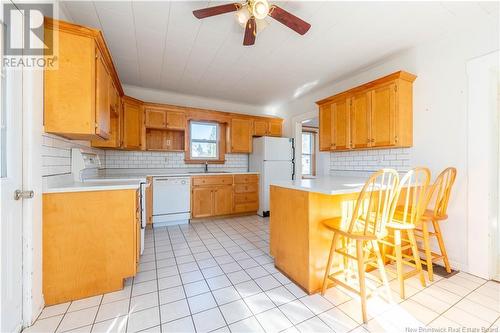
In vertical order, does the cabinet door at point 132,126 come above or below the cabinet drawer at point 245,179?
above

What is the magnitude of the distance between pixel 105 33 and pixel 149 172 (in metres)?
2.38

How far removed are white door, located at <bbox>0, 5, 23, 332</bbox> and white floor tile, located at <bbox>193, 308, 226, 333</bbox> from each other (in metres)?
1.09

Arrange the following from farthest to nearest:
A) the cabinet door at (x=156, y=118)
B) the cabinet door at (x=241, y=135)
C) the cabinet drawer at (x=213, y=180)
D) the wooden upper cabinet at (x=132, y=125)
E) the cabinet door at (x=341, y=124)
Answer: the cabinet door at (x=241, y=135)
the cabinet drawer at (x=213, y=180)
the cabinet door at (x=156, y=118)
the wooden upper cabinet at (x=132, y=125)
the cabinet door at (x=341, y=124)

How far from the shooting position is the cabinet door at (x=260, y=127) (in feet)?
15.6

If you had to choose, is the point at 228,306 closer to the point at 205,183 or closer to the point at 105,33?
the point at 205,183

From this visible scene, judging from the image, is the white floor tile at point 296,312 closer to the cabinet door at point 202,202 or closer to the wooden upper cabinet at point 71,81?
the wooden upper cabinet at point 71,81

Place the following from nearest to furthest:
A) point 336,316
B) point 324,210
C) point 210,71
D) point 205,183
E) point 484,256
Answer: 1. point 336,316
2. point 324,210
3. point 484,256
4. point 210,71
5. point 205,183

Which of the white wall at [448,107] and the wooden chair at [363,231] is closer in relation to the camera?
the wooden chair at [363,231]

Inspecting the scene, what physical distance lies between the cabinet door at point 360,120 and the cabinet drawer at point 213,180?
2.30m

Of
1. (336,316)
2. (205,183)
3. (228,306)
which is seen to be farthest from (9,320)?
(205,183)

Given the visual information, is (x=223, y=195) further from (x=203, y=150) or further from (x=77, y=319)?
(x=77, y=319)

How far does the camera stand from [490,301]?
64.7 inches

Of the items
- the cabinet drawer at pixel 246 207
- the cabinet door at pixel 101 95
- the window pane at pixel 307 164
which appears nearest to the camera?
the cabinet door at pixel 101 95

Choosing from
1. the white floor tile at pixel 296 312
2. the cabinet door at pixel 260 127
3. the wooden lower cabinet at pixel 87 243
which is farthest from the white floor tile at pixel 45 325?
the cabinet door at pixel 260 127
